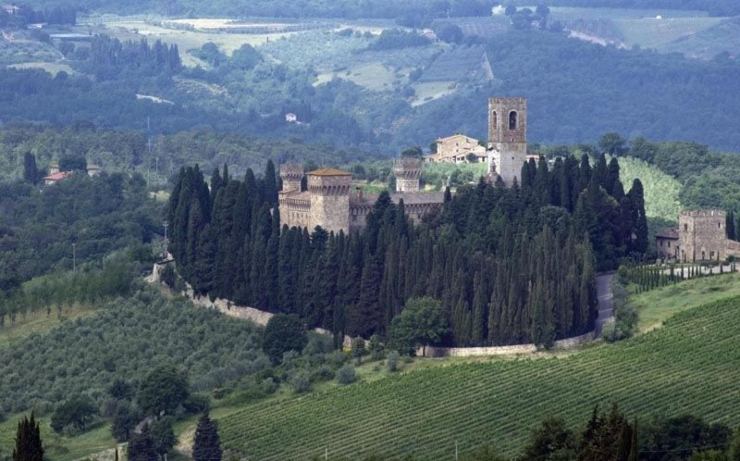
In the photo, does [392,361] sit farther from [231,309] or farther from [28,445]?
[28,445]

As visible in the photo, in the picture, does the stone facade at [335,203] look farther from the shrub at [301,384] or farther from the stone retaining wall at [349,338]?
the shrub at [301,384]

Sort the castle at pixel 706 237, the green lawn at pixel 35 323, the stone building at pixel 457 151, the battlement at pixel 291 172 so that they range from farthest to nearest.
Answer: the stone building at pixel 457 151 < the battlement at pixel 291 172 < the green lawn at pixel 35 323 < the castle at pixel 706 237

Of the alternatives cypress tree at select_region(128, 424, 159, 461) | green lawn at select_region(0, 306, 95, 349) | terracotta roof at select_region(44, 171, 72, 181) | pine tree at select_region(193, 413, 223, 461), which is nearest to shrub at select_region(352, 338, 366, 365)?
pine tree at select_region(193, 413, 223, 461)

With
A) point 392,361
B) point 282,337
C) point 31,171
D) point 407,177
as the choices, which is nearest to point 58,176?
point 31,171

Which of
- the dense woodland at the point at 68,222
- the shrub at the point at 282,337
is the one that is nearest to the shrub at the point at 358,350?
the shrub at the point at 282,337

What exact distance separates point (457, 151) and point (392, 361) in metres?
36.8

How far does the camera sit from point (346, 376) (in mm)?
84688

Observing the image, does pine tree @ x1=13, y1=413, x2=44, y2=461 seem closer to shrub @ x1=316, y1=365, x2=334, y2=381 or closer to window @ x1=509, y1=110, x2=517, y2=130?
shrub @ x1=316, y1=365, x2=334, y2=381

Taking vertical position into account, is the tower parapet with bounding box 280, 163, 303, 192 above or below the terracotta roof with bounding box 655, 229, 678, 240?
above

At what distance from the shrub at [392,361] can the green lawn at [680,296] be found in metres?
7.68

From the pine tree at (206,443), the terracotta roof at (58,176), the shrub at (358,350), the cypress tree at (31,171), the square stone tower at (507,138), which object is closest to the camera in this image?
the pine tree at (206,443)

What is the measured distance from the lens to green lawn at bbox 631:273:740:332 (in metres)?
87.2

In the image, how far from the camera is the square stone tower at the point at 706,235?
94.3 m

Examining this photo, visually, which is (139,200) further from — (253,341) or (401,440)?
(401,440)
